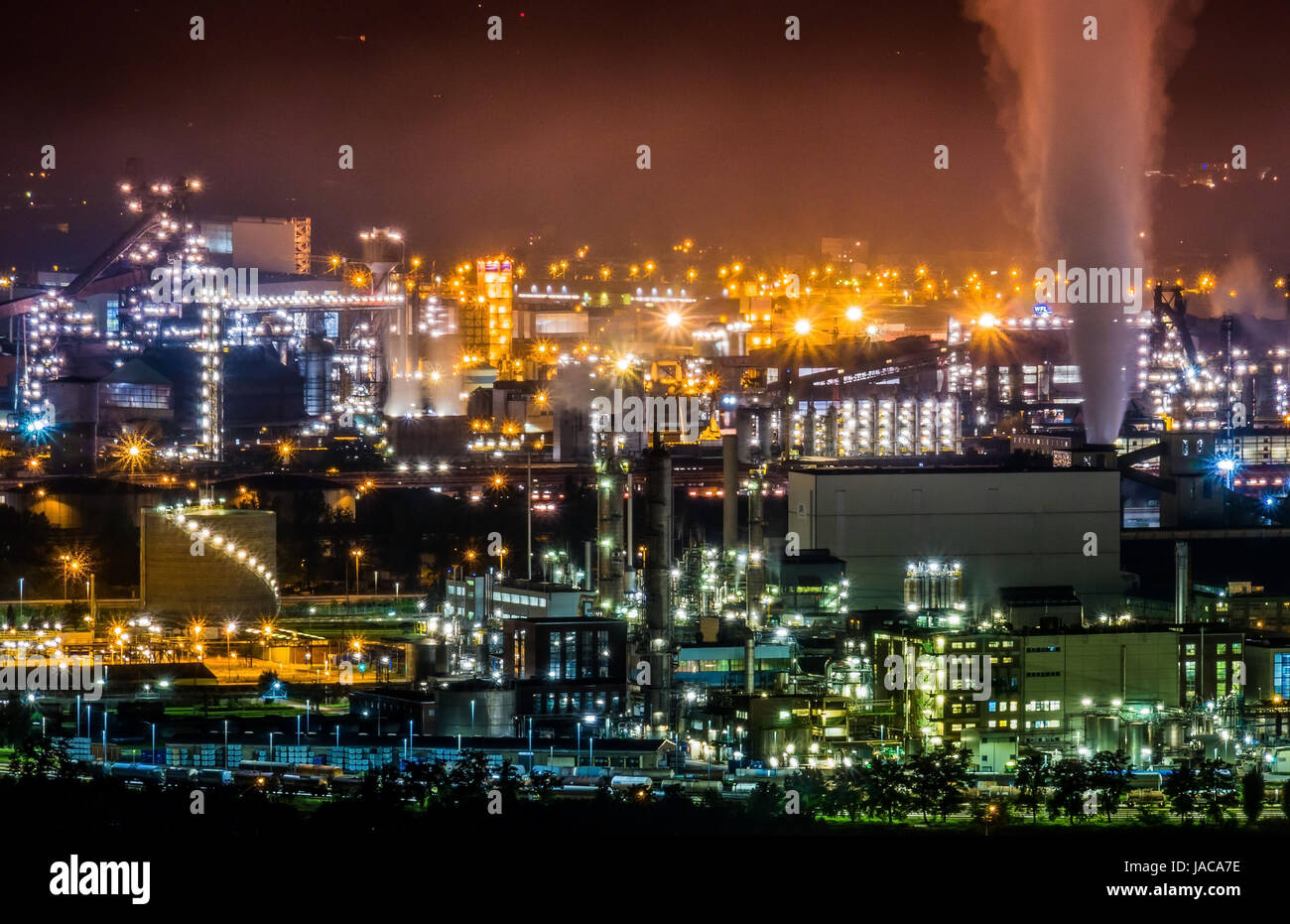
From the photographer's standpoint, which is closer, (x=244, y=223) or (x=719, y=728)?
(x=719, y=728)

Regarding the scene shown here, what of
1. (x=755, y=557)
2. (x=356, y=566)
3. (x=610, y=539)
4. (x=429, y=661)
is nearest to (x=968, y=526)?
(x=755, y=557)

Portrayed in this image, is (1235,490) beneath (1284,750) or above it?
above

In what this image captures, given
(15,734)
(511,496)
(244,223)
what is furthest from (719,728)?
(244,223)

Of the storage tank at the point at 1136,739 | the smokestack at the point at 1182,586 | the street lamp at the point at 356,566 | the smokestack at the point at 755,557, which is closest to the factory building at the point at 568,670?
the smokestack at the point at 755,557

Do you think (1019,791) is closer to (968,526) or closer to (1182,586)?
(1182,586)

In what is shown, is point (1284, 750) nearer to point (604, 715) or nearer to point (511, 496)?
point (604, 715)

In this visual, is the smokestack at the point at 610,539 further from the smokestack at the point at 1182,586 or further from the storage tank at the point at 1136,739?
the smokestack at the point at 1182,586

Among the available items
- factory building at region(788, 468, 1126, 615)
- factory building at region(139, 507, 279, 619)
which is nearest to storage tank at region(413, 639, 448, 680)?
factory building at region(139, 507, 279, 619)

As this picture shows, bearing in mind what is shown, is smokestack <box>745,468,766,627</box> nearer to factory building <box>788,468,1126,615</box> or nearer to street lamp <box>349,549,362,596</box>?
factory building <box>788,468,1126,615</box>
